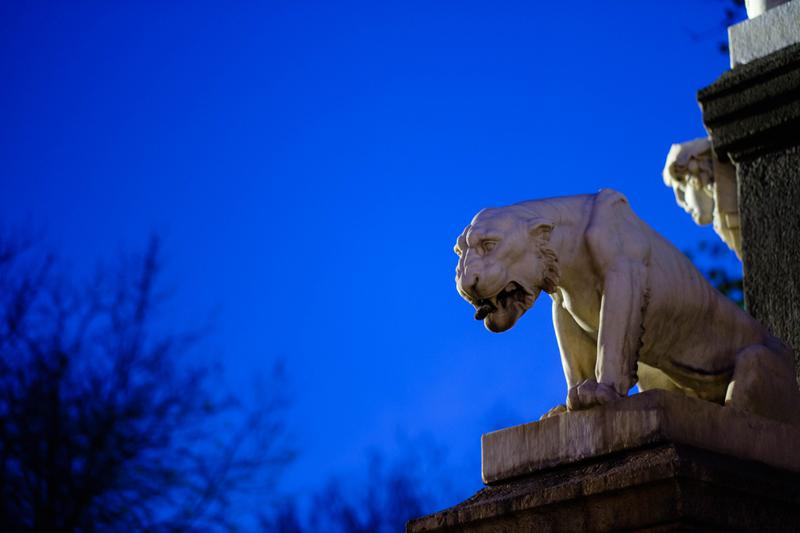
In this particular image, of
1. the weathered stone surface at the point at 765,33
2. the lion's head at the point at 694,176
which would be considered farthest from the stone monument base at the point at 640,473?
the weathered stone surface at the point at 765,33

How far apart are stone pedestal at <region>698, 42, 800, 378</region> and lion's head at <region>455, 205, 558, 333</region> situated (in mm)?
2253

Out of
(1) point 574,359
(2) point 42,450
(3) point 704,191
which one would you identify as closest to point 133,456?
(2) point 42,450

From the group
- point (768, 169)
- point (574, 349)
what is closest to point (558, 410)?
point (574, 349)

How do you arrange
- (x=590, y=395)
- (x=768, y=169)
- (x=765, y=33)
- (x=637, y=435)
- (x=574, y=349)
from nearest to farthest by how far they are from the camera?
(x=637, y=435), (x=590, y=395), (x=574, y=349), (x=768, y=169), (x=765, y=33)

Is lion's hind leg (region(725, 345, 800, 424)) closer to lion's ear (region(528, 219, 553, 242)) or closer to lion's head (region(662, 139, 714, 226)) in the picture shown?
lion's ear (region(528, 219, 553, 242))

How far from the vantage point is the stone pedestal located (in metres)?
6.97

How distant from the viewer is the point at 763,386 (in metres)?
5.22

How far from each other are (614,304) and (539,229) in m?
0.43

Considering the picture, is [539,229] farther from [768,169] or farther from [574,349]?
[768,169]

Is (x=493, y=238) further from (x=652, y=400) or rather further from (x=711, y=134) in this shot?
(x=711, y=134)

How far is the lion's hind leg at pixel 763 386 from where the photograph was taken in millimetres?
5195

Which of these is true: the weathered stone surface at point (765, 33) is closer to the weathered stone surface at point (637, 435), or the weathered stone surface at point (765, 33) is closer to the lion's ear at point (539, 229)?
the lion's ear at point (539, 229)

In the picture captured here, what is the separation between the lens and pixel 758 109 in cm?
731

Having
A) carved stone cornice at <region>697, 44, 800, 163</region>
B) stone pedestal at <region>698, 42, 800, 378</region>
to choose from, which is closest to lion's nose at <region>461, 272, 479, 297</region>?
stone pedestal at <region>698, 42, 800, 378</region>
